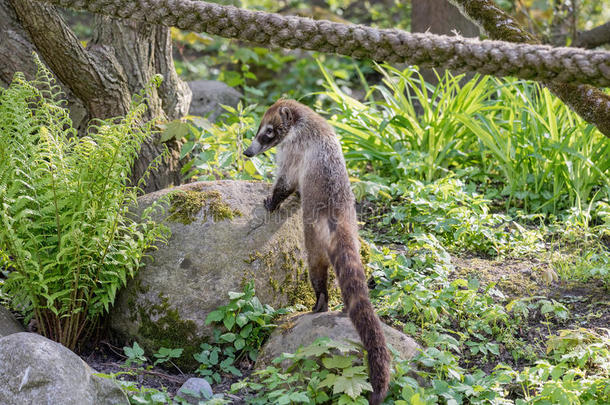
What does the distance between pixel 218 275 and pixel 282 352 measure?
0.71 meters

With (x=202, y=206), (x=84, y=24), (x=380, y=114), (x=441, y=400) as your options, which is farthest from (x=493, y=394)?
(x=84, y=24)

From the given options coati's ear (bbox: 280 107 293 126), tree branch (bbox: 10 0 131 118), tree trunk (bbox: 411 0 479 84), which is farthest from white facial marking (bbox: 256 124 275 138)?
tree trunk (bbox: 411 0 479 84)

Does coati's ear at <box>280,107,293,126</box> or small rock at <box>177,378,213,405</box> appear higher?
coati's ear at <box>280,107,293,126</box>

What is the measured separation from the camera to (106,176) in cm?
362

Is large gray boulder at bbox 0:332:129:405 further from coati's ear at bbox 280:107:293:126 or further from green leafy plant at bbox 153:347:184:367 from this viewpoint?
coati's ear at bbox 280:107:293:126

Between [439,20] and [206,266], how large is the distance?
4.78 m

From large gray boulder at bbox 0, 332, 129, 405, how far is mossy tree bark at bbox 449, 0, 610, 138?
2.52 m

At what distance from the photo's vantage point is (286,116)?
4488mm

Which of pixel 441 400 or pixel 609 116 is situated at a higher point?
pixel 609 116

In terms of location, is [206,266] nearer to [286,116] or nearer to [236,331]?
A: [236,331]

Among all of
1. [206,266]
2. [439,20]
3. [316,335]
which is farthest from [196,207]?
[439,20]

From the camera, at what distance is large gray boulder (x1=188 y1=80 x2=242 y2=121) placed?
27.6 ft

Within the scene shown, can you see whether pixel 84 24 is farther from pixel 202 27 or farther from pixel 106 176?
pixel 202 27

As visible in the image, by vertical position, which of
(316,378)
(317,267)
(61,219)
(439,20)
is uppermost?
(439,20)
